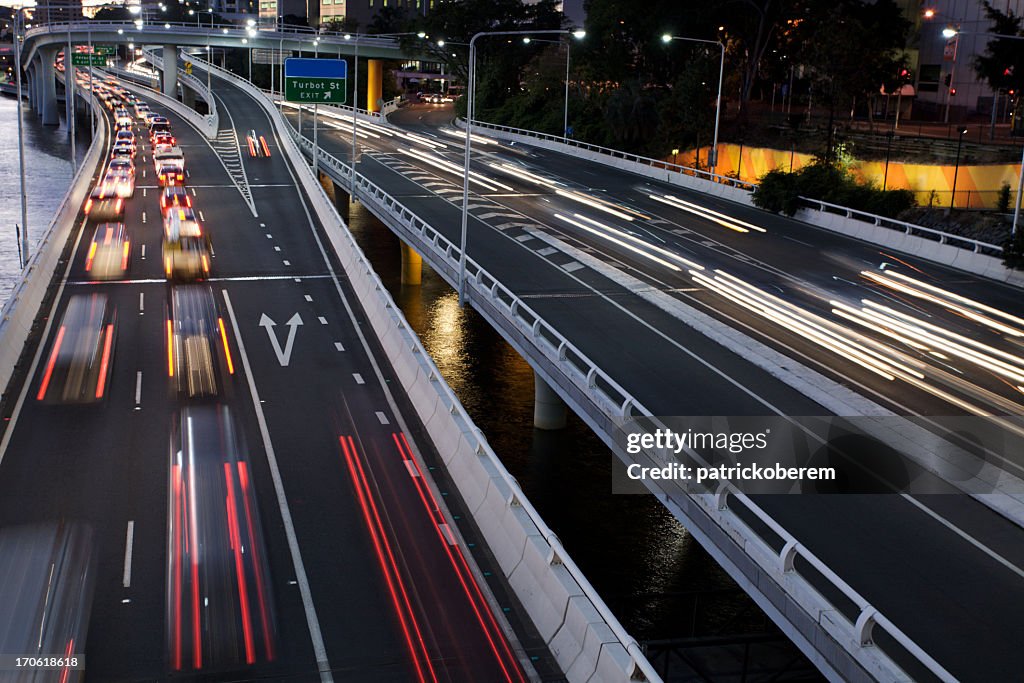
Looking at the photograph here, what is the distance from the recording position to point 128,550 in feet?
58.0

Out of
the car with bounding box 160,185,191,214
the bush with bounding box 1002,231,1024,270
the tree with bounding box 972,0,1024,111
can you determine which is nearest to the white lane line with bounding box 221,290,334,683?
the bush with bounding box 1002,231,1024,270

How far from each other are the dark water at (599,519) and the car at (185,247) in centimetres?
991

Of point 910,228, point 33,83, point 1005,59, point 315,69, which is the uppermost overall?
point 1005,59

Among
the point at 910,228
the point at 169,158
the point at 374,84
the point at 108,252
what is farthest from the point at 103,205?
the point at 374,84

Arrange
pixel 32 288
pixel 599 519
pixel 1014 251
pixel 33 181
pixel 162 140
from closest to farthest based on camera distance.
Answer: pixel 599 519 → pixel 32 288 → pixel 1014 251 → pixel 162 140 → pixel 33 181

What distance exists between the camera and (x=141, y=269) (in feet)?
130

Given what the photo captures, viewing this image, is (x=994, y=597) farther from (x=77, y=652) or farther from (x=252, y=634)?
(x=77, y=652)

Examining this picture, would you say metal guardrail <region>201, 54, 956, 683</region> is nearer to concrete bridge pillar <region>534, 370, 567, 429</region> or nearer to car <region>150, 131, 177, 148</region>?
concrete bridge pillar <region>534, 370, 567, 429</region>

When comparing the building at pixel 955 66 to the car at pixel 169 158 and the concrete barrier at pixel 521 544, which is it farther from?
the concrete barrier at pixel 521 544

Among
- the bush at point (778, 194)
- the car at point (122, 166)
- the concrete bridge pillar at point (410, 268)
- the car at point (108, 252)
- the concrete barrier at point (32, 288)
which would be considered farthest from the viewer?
the car at point (122, 166)

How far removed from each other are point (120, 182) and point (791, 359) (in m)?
42.7

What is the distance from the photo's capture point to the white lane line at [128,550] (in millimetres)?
16625

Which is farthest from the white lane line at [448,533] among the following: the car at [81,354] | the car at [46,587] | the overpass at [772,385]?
the car at [81,354]

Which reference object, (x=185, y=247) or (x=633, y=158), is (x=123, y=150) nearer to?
(x=185, y=247)
